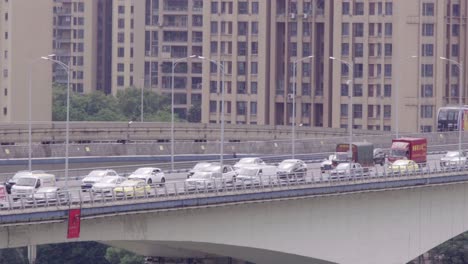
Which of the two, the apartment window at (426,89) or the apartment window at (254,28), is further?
the apartment window at (254,28)

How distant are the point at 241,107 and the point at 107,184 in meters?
85.6

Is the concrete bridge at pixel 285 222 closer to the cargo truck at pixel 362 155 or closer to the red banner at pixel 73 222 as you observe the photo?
the red banner at pixel 73 222

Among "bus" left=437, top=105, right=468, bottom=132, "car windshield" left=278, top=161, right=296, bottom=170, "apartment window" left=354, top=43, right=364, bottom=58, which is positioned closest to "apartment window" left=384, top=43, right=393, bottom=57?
"apartment window" left=354, top=43, right=364, bottom=58

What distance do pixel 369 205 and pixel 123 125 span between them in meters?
46.3

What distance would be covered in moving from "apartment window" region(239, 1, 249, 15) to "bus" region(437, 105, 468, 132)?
3290 cm

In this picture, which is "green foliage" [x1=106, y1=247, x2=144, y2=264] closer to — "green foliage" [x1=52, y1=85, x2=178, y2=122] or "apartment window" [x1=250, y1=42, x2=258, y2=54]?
"apartment window" [x1=250, y1=42, x2=258, y2=54]

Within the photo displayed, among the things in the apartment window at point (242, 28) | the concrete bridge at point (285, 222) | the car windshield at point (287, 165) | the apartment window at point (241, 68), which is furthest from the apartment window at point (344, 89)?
the concrete bridge at point (285, 222)

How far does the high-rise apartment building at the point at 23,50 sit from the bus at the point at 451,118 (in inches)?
1515

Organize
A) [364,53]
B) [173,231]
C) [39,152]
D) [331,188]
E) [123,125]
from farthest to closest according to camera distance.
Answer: [364,53] < [123,125] < [39,152] < [331,188] < [173,231]

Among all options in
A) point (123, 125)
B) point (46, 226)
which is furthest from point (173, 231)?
point (123, 125)

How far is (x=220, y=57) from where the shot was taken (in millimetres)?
151625

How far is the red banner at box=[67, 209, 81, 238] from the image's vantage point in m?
57.8

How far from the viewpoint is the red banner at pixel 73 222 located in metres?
57.8

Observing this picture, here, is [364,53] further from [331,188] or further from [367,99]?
[331,188]
